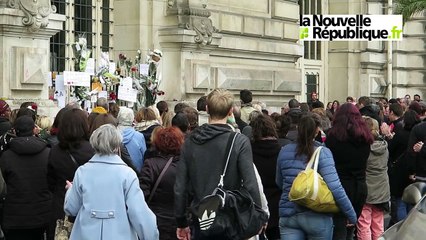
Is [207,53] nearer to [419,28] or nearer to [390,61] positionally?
[390,61]

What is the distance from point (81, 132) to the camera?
892 centimetres

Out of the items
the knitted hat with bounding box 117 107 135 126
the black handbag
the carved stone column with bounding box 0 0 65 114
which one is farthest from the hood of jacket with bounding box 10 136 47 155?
the carved stone column with bounding box 0 0 65 114

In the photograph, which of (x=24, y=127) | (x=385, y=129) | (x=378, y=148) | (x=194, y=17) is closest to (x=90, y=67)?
(x=194, y=17)

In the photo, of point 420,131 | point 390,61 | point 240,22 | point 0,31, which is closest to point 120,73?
point 0,31

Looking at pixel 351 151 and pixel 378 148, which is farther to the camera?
pixel 378 148

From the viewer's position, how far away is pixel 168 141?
9.04 meters

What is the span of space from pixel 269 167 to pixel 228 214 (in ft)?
10.8

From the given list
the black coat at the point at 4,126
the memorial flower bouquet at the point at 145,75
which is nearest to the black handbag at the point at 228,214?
the black coat at the point at 4,126

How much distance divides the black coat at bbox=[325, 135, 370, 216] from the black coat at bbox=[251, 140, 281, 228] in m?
0.67

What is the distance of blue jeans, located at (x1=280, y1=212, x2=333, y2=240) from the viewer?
9398mm

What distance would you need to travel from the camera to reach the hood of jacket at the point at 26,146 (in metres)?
9.80

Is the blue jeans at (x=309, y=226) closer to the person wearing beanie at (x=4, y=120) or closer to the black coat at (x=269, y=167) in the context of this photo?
the black coat at (x=269, y=167)

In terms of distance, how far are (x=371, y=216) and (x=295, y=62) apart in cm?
1350

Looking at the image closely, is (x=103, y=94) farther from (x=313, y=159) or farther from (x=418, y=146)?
(x=313, y=159)
